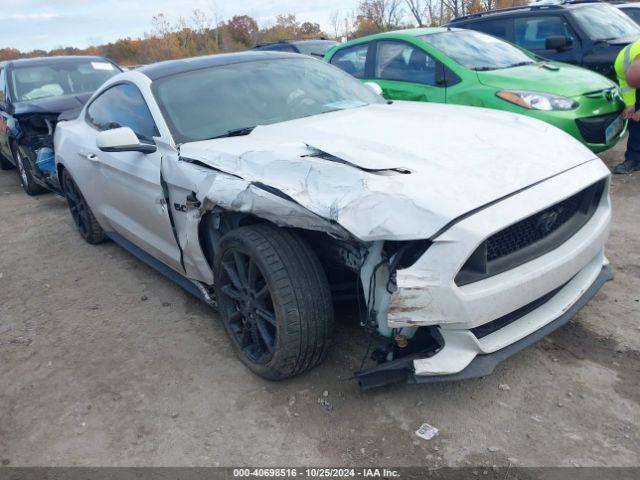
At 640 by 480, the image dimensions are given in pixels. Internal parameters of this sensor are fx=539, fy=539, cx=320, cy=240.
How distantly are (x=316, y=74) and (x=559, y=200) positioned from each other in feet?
7.08

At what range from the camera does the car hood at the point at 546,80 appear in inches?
202

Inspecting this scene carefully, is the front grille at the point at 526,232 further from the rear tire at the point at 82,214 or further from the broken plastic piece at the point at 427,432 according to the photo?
the rear tire at the point at 82,214

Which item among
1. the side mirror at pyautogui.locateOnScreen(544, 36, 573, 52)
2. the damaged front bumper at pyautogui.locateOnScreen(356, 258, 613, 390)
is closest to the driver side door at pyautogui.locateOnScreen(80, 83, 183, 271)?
the damaged front bumper at pyautogui.locateOnScreen(356, 258, 613, 390)

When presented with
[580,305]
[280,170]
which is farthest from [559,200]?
[280,170]

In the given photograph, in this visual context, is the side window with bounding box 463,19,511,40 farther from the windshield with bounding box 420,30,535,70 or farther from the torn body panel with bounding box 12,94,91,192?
the torn body panel with bounding box 12,94,91,192

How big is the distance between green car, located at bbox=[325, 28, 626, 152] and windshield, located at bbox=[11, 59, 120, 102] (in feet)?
12.1

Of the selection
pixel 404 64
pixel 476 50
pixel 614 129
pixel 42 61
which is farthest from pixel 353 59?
pixel 42 61

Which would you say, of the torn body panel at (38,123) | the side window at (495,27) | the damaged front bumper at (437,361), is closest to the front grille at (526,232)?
the damaged front bumper at (437,361)

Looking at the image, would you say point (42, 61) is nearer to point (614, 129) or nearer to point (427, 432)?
point (614, 129)

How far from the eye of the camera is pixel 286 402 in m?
2.60

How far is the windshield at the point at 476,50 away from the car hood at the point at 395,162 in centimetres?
266

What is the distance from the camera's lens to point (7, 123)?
693 cm

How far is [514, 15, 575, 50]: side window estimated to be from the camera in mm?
6949

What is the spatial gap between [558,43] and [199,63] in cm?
495
